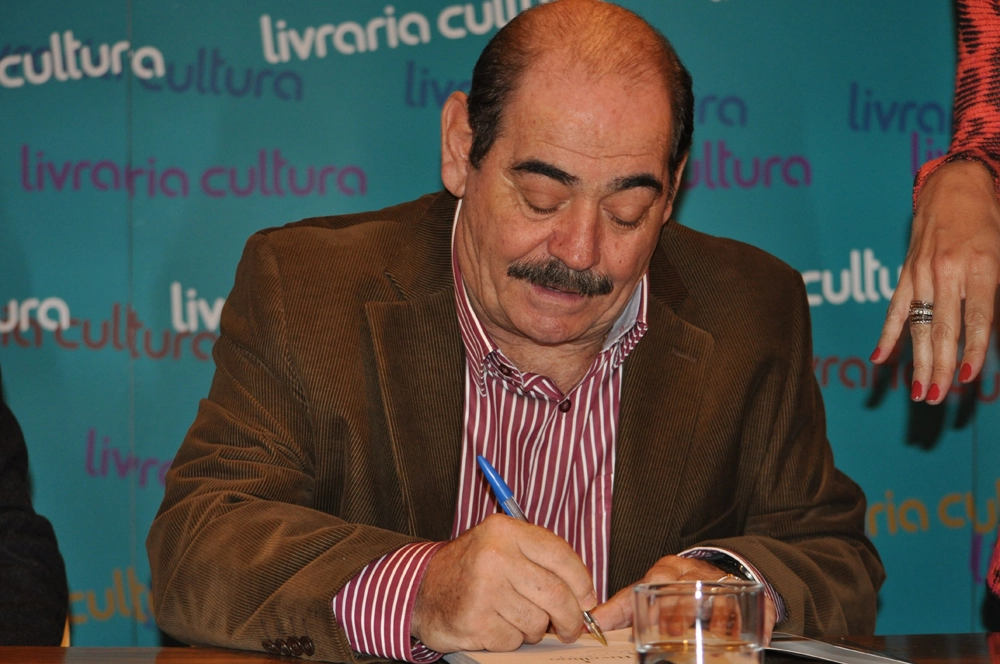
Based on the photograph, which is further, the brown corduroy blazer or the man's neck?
the man's neck

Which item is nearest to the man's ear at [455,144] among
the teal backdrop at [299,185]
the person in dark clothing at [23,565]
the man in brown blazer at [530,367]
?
the man in brown blazer at [530,367]

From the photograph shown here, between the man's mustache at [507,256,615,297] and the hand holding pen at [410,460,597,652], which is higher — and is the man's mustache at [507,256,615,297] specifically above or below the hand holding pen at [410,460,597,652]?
above

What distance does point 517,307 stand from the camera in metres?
1.85

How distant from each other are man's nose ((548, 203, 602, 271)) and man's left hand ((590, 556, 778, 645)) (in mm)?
495

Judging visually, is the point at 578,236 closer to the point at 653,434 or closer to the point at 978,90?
the point at 653,434

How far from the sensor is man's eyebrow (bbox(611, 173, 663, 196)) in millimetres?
1785

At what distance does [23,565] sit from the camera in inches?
74.3

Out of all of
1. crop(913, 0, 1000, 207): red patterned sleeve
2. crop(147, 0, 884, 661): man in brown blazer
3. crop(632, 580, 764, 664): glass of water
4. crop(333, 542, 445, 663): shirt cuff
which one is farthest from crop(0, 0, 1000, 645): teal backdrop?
crop(632, 580, 764, 664): glass of water

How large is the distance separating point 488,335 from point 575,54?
1.66 feet

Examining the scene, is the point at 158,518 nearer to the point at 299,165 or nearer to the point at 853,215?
the point at 299,165

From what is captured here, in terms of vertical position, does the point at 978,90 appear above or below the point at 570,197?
above

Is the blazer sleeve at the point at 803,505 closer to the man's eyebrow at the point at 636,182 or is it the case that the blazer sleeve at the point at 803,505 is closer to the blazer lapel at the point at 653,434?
the blazer lapel at the point at 653,434

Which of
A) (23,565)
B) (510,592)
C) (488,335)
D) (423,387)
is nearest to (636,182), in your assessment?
(488,335)

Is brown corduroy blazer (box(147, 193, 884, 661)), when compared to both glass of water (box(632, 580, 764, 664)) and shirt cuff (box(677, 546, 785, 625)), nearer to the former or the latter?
shirt cuff (box(677, 546, 785, 625))
